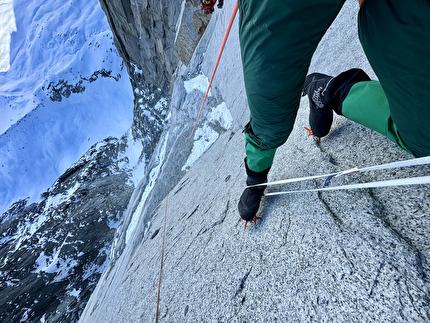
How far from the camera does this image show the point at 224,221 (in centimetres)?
210

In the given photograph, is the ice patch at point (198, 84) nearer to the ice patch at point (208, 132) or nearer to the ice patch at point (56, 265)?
the ice patch at point (208, 132)

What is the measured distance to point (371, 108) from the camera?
111cm

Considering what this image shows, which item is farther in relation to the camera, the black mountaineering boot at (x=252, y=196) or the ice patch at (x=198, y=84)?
the ice patch at (x=198, y=84)

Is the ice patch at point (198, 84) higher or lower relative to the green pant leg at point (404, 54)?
higher

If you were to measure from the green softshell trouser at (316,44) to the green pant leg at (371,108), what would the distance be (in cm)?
10

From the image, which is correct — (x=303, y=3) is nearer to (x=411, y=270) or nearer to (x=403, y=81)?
(x=403, y=81)

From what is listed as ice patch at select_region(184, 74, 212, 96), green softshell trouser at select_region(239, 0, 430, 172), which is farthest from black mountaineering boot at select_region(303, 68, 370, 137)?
ice patch at select_region(184, 74, 212, 96)

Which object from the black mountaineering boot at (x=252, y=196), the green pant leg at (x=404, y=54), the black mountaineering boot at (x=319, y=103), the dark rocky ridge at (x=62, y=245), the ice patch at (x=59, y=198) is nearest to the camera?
the green pant leg at (x=404, y=54)

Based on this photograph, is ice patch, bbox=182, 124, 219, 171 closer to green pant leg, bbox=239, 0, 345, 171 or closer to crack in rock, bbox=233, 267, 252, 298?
crack in rock, bbox=233, 267, 252, 298

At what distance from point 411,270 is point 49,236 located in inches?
1104

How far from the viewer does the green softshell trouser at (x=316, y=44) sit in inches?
23.5

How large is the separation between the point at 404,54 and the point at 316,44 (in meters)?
0.26

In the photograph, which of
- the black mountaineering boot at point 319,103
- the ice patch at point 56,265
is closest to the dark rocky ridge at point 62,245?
the ice patch at point 56,265

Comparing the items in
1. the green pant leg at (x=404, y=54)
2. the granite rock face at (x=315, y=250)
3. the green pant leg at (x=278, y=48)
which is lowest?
the granite rock face at (x=315, y=250)
